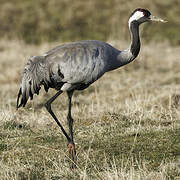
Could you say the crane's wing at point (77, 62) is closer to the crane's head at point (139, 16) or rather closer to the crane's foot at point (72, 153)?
the crane's foot at point (72, 153)

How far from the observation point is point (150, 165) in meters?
5.36

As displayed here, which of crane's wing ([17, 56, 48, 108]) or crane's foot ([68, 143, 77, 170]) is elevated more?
crane's wing ([17, 56, 48, 108])

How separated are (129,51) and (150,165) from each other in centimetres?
191

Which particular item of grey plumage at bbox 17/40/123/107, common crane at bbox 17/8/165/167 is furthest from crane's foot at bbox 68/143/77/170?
grey plumage at bbox 17/40/123/107

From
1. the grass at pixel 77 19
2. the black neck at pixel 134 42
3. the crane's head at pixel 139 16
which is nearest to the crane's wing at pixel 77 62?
the black neck at pixel 134 42

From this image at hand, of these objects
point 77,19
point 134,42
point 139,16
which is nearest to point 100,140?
point 134,42

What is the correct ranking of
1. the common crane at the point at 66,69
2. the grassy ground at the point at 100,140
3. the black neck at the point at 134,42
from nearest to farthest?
the grassy ground at the point at 100,140 < the common crane at the point at 66,69 < the black neck at the point at 134,42

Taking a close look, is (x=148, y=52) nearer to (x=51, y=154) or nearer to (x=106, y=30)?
(x=106, y=30)

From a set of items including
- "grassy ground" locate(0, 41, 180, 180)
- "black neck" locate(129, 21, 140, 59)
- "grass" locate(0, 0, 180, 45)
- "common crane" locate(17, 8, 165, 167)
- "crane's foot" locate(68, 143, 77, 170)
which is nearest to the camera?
"grassy ground" locate(0, 41, 180, 180)

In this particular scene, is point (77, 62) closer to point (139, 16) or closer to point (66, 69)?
point (66, 69)

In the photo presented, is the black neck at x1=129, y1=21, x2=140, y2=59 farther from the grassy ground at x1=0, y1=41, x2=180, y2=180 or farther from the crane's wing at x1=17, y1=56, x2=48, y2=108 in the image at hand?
the crane's wing at x1=17, y1=56, x2=48, y2=108

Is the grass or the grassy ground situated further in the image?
the grass

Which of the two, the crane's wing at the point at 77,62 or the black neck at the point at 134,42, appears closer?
the crane's wing at the point at 77,62

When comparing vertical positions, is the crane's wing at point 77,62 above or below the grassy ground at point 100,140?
above
